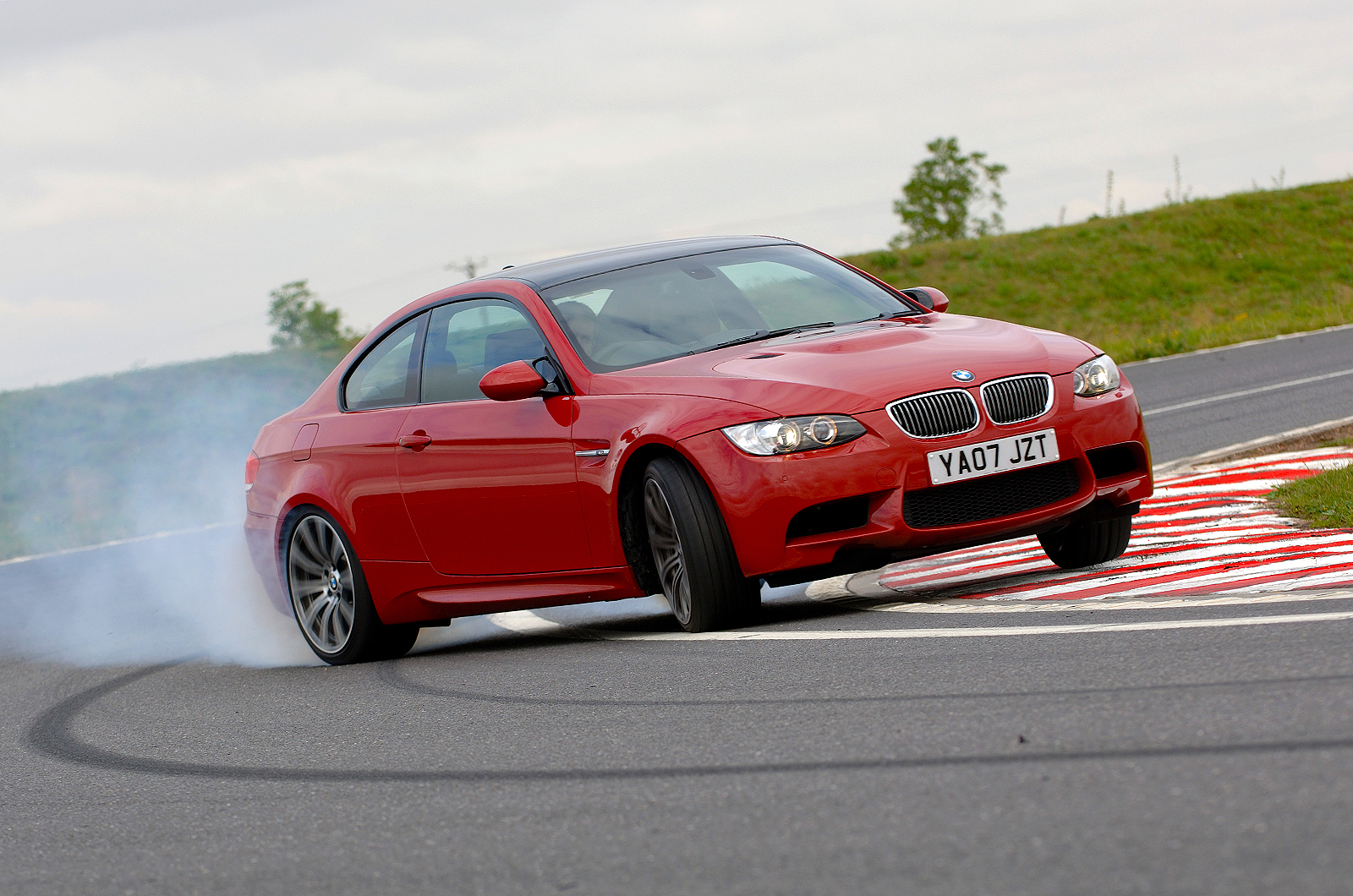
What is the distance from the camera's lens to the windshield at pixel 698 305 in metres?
6.88

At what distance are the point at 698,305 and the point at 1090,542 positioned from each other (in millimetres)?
1918

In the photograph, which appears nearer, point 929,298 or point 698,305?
point 698,305

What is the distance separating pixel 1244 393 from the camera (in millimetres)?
16094

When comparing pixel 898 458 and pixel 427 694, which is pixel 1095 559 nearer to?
pixel 898 458

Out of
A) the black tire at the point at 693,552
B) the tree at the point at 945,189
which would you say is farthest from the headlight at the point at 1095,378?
the tree at the point at 945,189

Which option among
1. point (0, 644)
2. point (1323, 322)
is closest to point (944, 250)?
point (1323, 322)

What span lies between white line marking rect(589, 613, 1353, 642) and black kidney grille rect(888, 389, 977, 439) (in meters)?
0.73

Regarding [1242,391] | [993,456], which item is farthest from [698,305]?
[1242,391]

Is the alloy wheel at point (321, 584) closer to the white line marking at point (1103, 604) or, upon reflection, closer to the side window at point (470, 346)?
the side window at point (470, 346)

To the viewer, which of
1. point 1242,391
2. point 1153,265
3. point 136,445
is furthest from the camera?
point 1153,265

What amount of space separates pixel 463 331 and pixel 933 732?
377cm

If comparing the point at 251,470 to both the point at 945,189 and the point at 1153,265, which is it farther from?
the point at 945,189

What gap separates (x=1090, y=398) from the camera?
6.48 meters

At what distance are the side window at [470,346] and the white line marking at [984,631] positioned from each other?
134 cm
